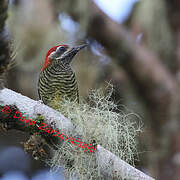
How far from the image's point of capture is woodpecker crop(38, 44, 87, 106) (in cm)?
301

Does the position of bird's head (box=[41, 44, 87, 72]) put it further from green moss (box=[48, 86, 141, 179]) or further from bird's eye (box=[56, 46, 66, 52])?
green moss (box=[48, 86, 141, 179])

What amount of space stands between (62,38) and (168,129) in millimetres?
1902

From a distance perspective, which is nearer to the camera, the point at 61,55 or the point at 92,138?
the point at 92,138

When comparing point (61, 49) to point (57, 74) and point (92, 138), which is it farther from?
point (92, 138)

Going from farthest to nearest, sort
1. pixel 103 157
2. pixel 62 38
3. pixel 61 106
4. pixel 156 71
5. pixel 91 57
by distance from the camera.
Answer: pixel 156 71, pixel 91 57, pixel 62 38, pixel 61 106, pixel 103 157

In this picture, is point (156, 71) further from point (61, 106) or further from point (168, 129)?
point (61, 106)

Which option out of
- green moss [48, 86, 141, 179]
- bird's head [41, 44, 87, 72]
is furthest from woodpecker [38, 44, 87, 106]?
green moss [48, 86, 141, 179]

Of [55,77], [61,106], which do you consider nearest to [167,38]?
[55,77]

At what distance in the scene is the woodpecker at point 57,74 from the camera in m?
3.01

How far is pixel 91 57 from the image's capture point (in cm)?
513

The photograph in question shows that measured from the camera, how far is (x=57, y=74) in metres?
3.07

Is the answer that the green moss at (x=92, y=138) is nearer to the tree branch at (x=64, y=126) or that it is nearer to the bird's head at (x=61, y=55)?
the tree branch at (x=64, y=126)

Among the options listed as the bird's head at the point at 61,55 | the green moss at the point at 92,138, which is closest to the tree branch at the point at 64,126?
the green moss at the point at 92,138

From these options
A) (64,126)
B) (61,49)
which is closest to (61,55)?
(61,49)
